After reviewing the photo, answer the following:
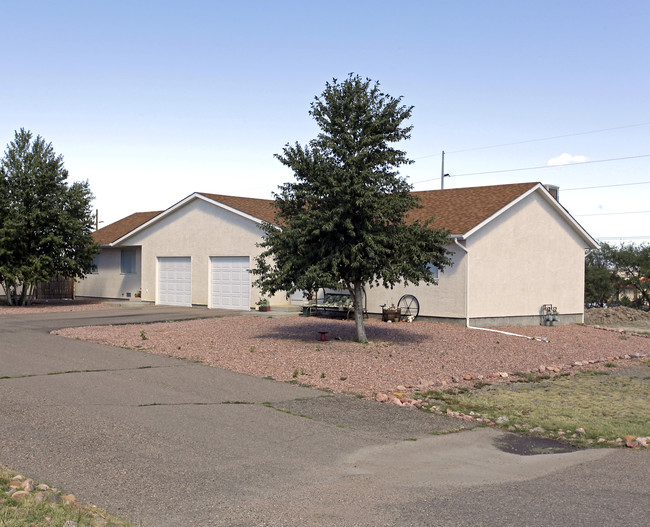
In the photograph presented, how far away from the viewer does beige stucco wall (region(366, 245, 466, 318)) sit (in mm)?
23047

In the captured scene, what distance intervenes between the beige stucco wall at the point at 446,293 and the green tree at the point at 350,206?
6.37m

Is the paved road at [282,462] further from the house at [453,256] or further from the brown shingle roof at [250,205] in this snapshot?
the brown shingle roof at [250,205]

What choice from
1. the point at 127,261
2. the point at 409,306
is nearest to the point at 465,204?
the point at 409,306

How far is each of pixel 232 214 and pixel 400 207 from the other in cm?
1430

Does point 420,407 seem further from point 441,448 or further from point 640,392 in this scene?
point 640,392

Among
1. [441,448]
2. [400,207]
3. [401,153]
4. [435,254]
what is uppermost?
[401,153]

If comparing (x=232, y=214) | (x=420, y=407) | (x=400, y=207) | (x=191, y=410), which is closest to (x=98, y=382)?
(x=191, y=410)

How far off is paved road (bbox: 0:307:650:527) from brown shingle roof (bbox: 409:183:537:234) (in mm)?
13699

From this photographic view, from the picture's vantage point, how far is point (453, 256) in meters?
23.4

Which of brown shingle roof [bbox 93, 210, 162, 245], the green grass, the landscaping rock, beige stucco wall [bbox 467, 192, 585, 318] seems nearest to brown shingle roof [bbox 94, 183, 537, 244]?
beige stucco wall [bbox 467, 192, 585, 318]

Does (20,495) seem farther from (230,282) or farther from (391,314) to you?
(230,282)

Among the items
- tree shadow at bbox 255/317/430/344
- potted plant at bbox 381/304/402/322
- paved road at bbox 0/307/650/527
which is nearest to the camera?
paved road at bbox 0/307/650/527

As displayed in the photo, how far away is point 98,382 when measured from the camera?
37.9ft

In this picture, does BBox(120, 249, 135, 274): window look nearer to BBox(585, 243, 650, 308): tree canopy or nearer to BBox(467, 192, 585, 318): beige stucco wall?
BBox(467, 192, 585, 318): beige stucco wall
